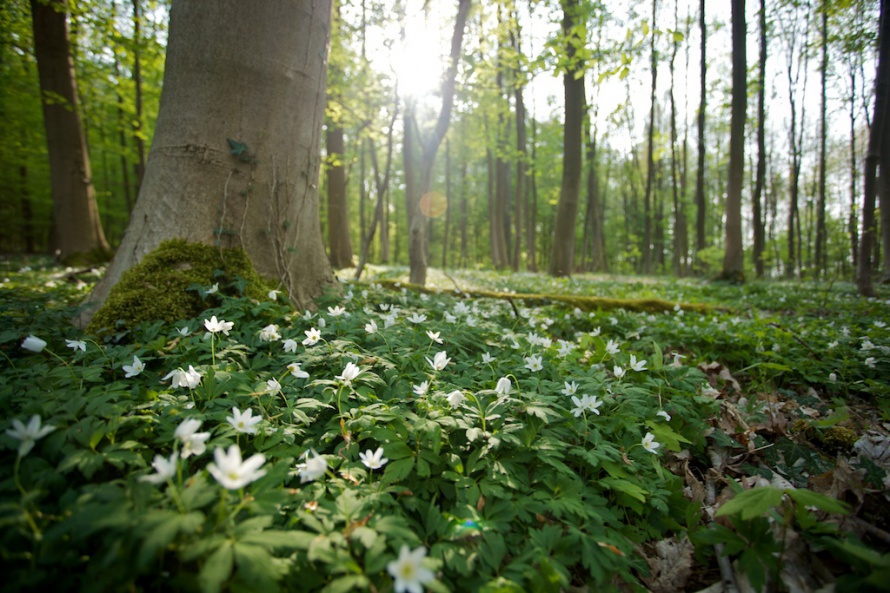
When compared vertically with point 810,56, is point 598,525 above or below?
below

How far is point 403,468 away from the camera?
5.30 feet

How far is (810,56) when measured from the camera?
1694 cm

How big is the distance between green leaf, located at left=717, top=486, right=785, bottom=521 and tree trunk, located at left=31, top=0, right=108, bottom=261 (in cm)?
1233

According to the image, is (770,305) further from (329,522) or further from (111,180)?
(111,180)

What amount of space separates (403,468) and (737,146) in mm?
13964

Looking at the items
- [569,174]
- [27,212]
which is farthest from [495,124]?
[27,212]

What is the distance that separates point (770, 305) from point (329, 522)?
30.4 feet

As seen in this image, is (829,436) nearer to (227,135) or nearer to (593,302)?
(593,302)

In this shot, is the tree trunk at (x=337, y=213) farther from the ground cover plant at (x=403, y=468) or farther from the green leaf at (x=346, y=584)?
the green leaf at (x=346, y=584)

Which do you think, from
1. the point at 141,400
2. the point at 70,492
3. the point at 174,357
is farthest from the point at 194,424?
the point at 174,357

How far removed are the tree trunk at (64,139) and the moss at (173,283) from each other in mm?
8500

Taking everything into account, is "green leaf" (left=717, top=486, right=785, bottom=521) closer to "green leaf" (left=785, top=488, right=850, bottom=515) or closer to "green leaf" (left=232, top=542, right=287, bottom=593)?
"green leaf" (left=785, top=488, right=850, bottom=515)

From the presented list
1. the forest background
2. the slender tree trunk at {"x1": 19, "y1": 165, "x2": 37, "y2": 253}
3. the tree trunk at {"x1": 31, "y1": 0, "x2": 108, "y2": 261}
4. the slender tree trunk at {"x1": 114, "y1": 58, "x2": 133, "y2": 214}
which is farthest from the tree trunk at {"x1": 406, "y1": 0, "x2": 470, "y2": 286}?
the slender tree trunk at {"x1": 19, "y1": 165, "x2": 37, "y2": 253}

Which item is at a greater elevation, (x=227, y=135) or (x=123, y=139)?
(x=123, y=139)
